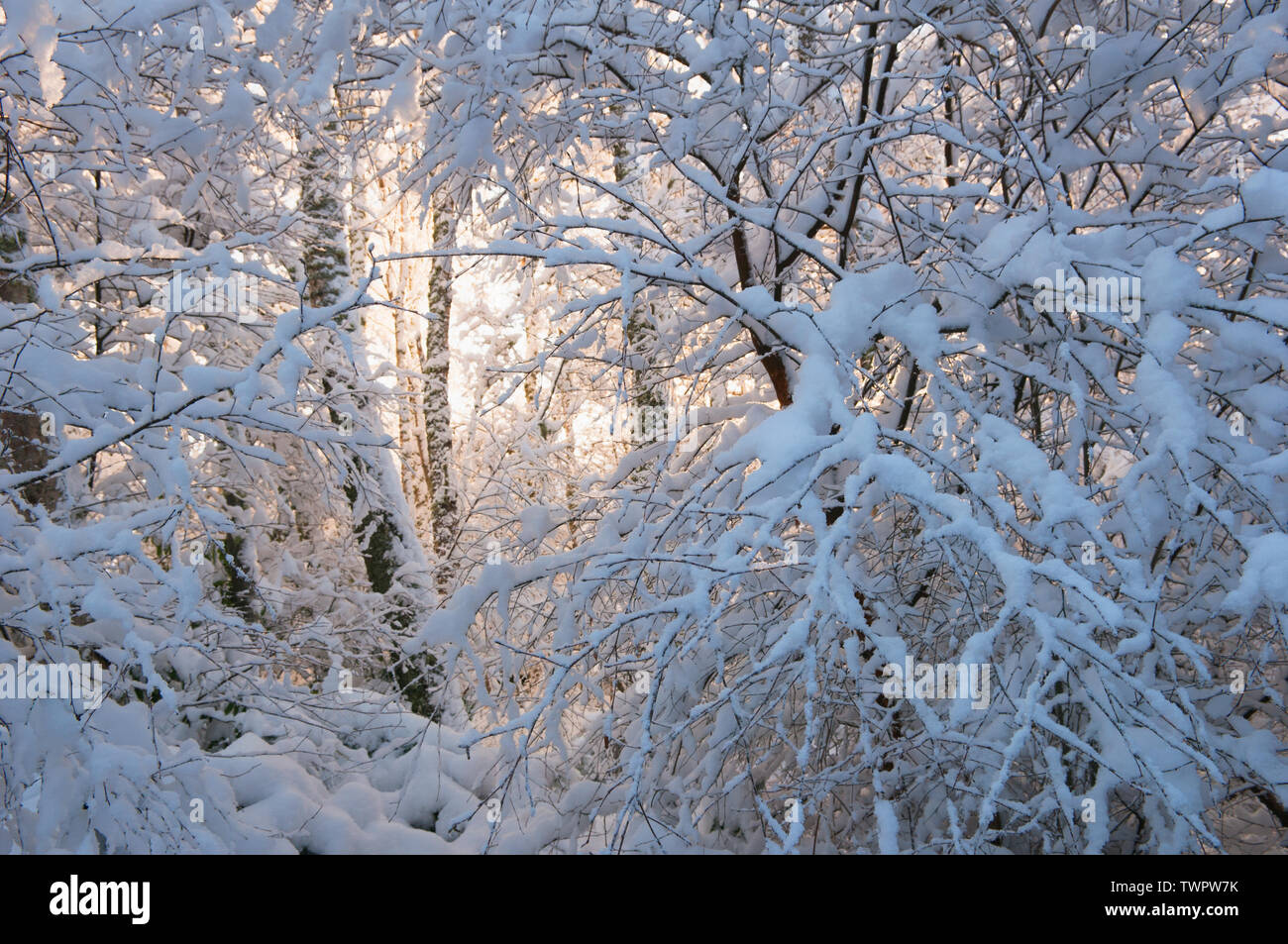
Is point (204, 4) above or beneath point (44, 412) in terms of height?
above

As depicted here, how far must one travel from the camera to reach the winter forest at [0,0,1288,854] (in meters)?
2.16

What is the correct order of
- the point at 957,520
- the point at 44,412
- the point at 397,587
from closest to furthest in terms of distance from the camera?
the point at 957,520, the point at 44,412, the point at 397,587

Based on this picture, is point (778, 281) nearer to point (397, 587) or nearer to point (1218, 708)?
point (1218, 708)

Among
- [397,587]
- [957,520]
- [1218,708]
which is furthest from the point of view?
[397,587]

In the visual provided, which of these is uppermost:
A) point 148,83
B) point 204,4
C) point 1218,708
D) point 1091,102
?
point 148,83

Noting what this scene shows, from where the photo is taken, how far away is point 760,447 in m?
2.31

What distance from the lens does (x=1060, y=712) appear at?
8.96ft

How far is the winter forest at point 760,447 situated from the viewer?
2164 mm

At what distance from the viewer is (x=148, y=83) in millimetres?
4496
